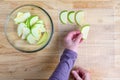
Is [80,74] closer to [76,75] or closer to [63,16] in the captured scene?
[76,75]

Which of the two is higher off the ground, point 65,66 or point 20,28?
point 20,28

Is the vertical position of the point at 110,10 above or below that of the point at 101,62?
above

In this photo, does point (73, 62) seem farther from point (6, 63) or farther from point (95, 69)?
point (6, 63)

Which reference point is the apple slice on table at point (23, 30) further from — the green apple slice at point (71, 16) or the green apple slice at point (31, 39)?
the green apple slice at point (71, 16)

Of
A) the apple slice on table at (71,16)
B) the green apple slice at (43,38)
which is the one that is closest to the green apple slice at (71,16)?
the apple slice on table at (71,16)

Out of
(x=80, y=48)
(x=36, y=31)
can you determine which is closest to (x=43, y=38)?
(x=36, y=31)

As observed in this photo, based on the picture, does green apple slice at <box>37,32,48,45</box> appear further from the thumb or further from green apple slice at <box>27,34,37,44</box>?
the thumb

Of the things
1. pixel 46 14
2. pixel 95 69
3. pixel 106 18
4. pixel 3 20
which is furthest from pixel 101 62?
pixel 3 20
